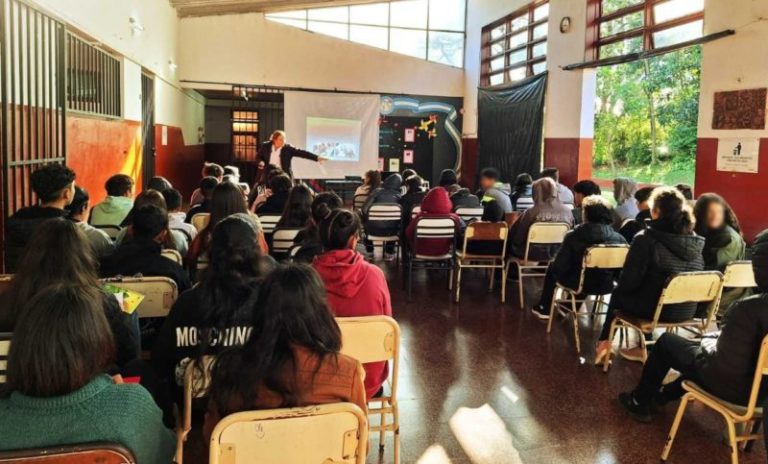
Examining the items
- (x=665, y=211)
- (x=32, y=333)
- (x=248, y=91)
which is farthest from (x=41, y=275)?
(x=248, y=91)

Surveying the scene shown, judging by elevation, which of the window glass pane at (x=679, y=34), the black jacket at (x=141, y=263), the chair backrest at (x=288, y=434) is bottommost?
the chair backrest at (x=288, y=434)

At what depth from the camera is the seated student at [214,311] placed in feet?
6.64

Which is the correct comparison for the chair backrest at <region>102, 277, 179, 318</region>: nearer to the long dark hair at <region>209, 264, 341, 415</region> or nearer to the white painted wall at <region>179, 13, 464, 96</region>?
the long dark hair at <region>209, 264, 341, 415</region>

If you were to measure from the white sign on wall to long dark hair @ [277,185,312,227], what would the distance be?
4.08 metres

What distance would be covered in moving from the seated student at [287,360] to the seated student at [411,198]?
15.5 ft

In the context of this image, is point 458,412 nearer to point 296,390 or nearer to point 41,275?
point 296,390

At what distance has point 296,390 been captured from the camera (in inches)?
61.4

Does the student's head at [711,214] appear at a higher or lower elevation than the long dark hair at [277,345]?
higher

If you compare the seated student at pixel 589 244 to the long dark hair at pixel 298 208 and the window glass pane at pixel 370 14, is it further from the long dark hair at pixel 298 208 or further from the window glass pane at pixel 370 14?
the window glass pane at pixel 370 14

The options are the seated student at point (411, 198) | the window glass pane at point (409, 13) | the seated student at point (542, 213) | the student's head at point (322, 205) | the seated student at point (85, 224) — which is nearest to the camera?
the seated student at point (85, 224)

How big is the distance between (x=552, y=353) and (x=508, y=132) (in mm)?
6938

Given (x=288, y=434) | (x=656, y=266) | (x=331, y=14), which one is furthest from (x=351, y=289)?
(x=331, y=14)

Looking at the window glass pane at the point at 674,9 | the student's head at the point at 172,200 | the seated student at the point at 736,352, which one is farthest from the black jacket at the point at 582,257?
the window glass pane at the point at 674,9

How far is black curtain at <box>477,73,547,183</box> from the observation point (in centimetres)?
939
